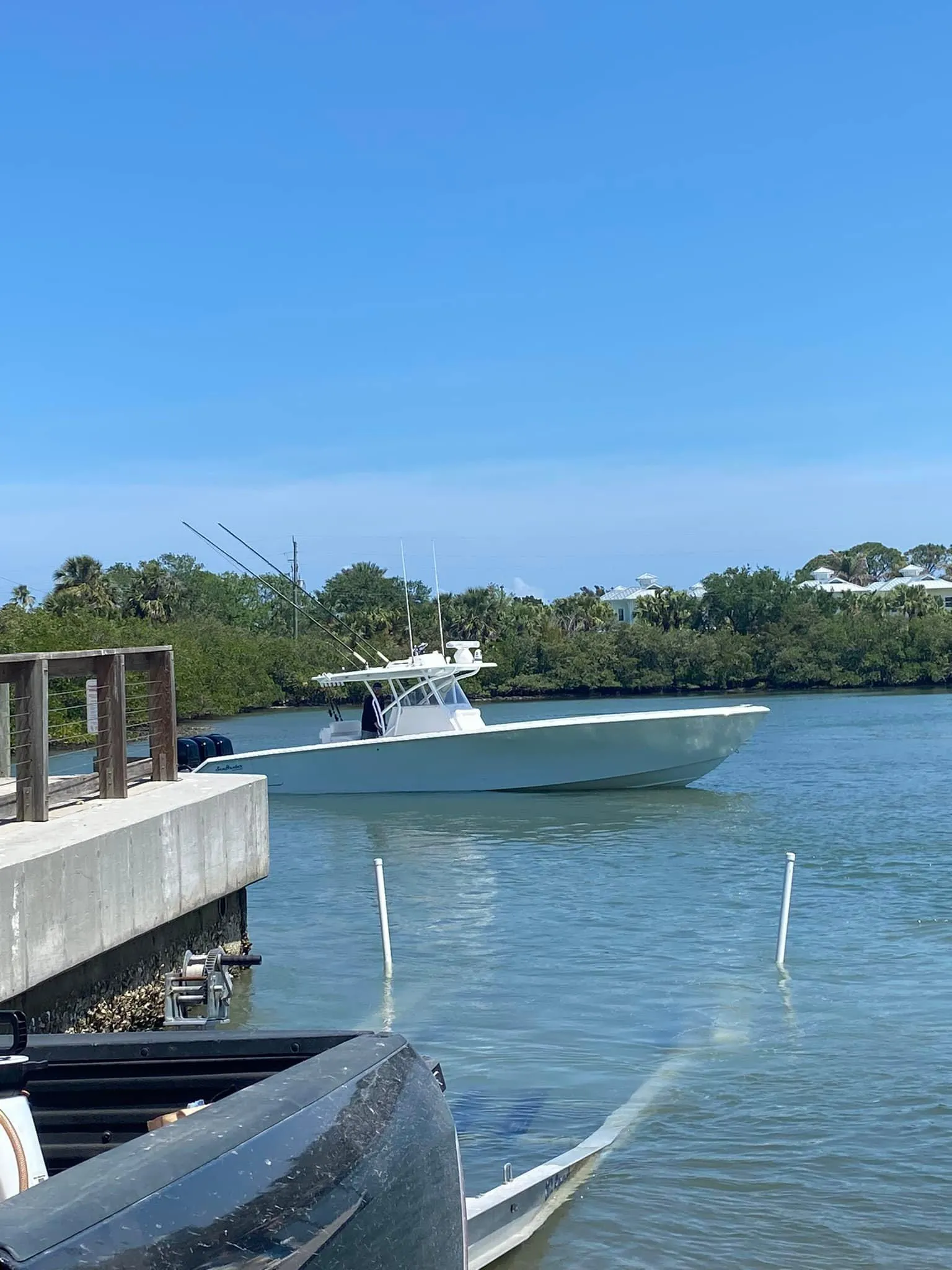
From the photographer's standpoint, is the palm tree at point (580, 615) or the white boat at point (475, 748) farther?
the palm tree at point (580, 615)

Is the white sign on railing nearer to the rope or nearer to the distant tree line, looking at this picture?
the rope

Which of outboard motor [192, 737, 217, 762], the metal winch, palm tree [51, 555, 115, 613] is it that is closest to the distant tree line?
palm tree [51, 555, 115, 613]

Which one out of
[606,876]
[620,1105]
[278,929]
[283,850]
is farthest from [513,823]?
[620,1105]

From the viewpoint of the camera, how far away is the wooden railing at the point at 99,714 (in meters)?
8.16

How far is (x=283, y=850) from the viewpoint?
2250 cm

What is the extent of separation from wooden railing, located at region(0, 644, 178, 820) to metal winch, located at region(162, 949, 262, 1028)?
2.01m

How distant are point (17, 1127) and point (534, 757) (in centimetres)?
2492

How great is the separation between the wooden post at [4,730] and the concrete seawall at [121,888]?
2.83 ft

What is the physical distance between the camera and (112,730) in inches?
372

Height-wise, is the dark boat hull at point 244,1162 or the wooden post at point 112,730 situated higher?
the wooden post at point 112,730

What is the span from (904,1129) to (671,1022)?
2.50m

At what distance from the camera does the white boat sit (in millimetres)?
28109

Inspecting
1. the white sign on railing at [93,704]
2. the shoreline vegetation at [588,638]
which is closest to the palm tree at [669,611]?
the shoreline vegetation at [588,638]

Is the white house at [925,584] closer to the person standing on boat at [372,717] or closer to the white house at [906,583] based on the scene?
the white house at [906,583]
